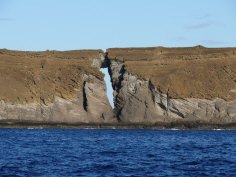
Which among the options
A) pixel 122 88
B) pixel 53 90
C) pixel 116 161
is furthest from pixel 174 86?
pixel 116 161

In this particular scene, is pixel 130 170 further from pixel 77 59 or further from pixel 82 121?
pixel 77 59

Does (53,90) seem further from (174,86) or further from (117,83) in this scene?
(174,86)

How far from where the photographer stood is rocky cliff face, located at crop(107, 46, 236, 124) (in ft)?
319

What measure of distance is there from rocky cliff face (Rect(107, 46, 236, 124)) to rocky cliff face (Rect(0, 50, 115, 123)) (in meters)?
3.39

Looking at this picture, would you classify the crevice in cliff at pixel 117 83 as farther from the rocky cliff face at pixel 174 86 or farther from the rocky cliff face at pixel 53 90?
the rocky cliff face at pixel 53 90

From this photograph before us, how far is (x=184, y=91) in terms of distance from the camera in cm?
9950

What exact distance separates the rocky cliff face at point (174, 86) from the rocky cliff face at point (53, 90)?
3.39 metres

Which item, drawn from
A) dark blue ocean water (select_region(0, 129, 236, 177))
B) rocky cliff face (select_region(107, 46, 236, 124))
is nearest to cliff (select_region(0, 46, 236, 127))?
rocky cliff face (select_region(107, 46, 236, 124))

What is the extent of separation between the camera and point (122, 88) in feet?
332

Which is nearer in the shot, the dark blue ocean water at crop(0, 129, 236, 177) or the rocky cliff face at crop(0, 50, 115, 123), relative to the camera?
the dark blue ocean water at crop(0, 129, 236, 177)

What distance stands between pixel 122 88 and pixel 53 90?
9.98 metres

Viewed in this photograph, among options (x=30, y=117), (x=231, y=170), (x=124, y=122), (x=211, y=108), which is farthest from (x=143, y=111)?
(x=231, y=170)

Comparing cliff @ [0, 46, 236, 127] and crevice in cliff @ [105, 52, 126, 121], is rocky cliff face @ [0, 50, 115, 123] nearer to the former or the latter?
cliff @ [0, 46, 236, 127]

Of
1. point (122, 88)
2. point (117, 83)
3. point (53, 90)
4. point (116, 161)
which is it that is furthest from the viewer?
point (117, 83)
